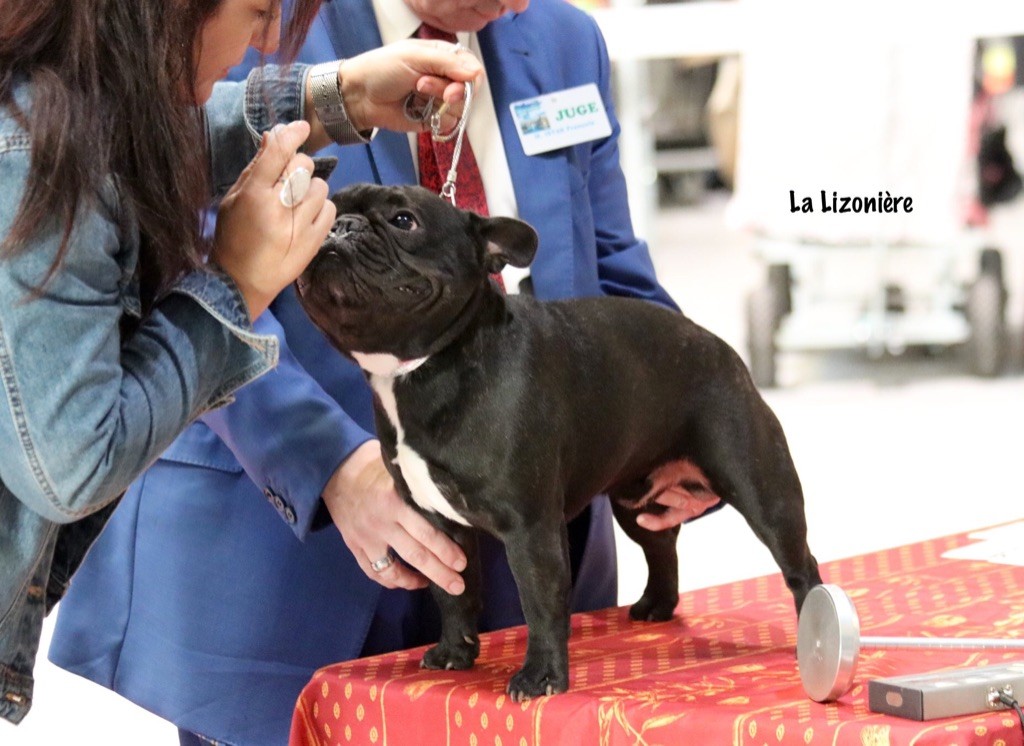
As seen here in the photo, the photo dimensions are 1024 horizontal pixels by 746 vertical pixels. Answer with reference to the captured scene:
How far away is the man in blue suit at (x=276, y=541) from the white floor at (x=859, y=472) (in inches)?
51.0

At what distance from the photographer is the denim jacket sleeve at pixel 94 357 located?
913 mm

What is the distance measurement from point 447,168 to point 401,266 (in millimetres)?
380

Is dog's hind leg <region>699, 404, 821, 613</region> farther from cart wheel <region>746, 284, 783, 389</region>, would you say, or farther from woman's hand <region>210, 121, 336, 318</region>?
cart wheel <region>746, 284, 783, 389</region>

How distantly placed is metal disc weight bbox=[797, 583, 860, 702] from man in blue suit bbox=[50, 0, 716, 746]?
0.32 meters

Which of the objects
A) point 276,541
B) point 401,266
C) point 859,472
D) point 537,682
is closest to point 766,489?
point 537,682

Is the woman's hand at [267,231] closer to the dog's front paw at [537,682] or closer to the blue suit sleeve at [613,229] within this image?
the dog's front paw at [537,682]

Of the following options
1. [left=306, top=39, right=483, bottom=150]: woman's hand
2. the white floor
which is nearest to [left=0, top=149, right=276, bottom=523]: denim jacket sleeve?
[left=306, top=39, right=483, bottom=150]: woman's hand

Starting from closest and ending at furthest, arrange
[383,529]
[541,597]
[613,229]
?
[541,597] → [383,529] → [613,229]

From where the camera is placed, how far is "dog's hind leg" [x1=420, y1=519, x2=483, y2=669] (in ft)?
4.31

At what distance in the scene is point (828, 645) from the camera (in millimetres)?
1083

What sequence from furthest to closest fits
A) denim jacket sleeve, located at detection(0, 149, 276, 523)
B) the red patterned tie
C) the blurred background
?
the blurred background → the red patterned tie → denim jacket sleeve, located at detection(0, 149, 276, 523)

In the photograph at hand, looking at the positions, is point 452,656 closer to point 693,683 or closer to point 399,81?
point 693,683

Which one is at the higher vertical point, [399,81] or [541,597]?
[399,81]

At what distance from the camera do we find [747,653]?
1.30 meters
